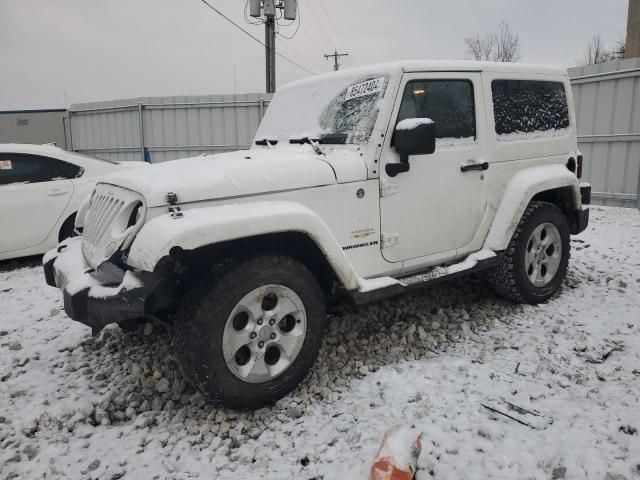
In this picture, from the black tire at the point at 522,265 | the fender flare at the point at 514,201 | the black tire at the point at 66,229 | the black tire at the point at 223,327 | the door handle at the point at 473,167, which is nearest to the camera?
the black tire at the point at 223,327

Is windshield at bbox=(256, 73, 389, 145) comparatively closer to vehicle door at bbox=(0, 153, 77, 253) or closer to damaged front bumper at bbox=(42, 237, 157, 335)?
damaged front bumper at bbox=(42, 237, 157, 335)

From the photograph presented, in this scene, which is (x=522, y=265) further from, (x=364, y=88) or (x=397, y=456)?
(x=397, y=456)

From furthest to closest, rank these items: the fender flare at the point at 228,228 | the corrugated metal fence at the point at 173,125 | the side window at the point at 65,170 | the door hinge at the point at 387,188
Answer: the corrugated metal fence at the point at 173,125, the side window at the point at 65,170, the door hinge at the point at 387,188, the fender flare at the point at 228,228

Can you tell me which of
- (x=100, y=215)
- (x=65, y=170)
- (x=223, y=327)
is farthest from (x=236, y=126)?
(x=223, y=327)

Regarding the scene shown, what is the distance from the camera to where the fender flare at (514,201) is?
399cm

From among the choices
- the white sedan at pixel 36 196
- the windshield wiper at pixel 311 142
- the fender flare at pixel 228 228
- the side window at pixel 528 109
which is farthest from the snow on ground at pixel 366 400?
the white sedan at pixel 36 196

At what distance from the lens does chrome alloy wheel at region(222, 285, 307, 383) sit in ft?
9.14

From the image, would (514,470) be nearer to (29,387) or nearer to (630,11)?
(29,387)

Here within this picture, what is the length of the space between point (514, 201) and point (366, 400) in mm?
2060

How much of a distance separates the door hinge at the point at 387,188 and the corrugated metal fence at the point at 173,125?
9339mm

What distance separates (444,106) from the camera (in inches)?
148

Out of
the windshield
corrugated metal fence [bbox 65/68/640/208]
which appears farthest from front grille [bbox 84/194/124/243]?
corrugated metal fence [bbox 65/68/640/208]

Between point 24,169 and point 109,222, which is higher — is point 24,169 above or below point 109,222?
above

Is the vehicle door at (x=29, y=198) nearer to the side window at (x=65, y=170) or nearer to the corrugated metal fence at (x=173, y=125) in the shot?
the side window at (x=65, y=170)
